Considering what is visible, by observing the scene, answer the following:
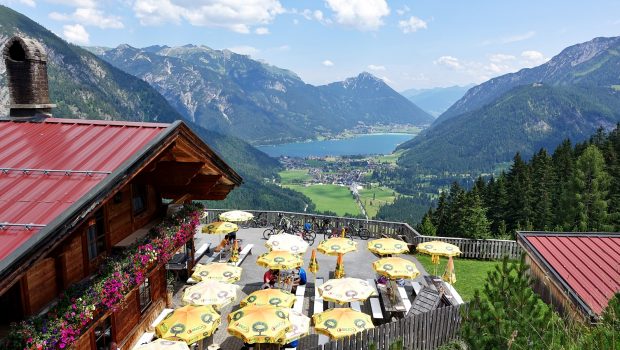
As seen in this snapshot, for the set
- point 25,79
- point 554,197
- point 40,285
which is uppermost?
point 25,79

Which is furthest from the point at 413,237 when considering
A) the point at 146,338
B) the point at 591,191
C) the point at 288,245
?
the point at 591,191

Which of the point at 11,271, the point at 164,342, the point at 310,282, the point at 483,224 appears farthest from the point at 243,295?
the point at 483,224

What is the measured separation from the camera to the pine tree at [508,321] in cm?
713

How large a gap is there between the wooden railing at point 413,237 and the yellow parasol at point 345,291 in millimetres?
10440

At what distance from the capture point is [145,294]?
600 inches

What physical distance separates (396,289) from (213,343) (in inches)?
299

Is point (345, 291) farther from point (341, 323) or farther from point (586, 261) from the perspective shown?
point (586, 261)

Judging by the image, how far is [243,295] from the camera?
18.9 meters

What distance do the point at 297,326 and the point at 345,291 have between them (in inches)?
114

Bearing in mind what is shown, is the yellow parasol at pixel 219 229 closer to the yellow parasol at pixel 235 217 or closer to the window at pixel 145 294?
the yellow parasol at pixel 235 217

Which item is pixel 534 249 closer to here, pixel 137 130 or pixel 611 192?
pixel 137 130

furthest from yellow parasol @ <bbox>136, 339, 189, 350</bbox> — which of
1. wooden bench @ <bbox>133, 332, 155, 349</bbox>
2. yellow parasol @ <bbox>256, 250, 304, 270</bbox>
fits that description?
yellow parasol @ <bbox>256, 250, 304, 270</bbox>

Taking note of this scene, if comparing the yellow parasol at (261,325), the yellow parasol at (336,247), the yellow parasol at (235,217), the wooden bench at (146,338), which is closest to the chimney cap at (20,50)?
the wooden bench at (146,338)

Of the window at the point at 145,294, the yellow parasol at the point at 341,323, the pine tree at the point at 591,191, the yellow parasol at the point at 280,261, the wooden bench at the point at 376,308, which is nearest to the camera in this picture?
the yellow parasol at the point at 341,323
